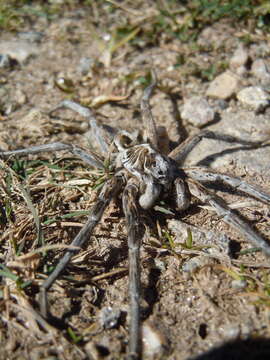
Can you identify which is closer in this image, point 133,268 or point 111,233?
point 133,268

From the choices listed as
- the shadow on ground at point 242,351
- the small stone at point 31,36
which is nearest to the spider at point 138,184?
the shadow on ground at point 242,351

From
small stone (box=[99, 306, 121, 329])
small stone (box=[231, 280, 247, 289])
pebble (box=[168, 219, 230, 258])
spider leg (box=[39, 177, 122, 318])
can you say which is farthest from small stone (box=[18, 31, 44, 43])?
small stone (box=[231, 280, 247, 289])

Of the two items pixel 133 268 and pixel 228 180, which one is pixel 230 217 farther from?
pixel 133 268

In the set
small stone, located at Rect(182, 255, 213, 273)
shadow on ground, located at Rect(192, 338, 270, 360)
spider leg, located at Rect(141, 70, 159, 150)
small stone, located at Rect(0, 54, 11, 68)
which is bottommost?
shadow on ground, located at Rect(192, 338, 270, 360)

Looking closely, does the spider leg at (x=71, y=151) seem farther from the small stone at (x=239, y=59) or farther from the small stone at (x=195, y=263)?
the small stone at (x=239, y=59)

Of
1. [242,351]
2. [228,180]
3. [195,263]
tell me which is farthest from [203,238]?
[242,351]

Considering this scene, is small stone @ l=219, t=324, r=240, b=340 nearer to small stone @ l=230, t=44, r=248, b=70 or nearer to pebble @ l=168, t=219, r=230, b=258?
pebble @ l=168, t=219, r=230, b=258
